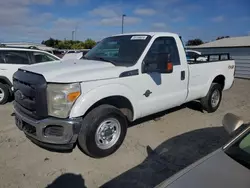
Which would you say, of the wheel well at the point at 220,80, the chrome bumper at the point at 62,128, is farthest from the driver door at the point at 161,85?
the wheel well at the point at 220,80

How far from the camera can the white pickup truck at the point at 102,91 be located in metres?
3.25

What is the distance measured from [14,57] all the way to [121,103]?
16.8 ft

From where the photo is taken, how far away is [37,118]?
3.38 metres

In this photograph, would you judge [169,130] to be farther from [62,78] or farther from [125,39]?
[62,78]

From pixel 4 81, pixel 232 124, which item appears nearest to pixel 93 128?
pixel 232 124

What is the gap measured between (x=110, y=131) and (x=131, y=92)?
75 centimetres

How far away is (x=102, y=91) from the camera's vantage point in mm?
3496

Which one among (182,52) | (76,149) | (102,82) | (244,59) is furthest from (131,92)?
(244,59)

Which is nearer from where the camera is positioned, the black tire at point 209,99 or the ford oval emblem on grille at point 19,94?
the ford oval emblem on grille at point 19,94

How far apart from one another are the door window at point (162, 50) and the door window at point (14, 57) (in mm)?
4985

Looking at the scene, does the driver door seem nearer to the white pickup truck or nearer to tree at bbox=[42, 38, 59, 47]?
the white pickup truck

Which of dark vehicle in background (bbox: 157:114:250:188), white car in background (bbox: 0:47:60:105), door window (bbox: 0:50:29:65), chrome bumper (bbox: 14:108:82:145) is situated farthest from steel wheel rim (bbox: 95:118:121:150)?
door window (bbox: 0:50:29:65)

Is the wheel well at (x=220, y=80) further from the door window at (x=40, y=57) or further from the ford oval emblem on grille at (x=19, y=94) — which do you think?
the door window at (x=40, y=57)

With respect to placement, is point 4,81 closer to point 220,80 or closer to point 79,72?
point 79,72
